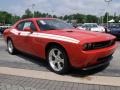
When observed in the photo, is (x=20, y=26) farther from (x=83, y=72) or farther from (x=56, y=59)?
(x=83, y=72)

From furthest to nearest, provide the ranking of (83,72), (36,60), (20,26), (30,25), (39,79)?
(20,26), (36,60), (30,25), (83,72), (39,79)

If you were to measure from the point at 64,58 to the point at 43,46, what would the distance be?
901 millimetres

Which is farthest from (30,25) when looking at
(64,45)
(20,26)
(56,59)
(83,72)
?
(83,72)

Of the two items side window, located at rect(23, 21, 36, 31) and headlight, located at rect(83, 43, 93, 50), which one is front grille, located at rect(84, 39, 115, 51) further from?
side window, located at rect(23, 21, 36, 31)

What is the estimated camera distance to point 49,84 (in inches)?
236

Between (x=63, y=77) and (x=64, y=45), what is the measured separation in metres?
0.78

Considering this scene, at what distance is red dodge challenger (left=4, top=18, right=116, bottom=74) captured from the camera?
247 inches

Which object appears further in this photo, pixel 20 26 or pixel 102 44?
pixel 20 26

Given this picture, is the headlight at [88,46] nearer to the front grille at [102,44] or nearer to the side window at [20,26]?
the front grille at [102,44]

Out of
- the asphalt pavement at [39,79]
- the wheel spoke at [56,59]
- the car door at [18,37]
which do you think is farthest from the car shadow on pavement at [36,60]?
the wheel spoke at [56,59]

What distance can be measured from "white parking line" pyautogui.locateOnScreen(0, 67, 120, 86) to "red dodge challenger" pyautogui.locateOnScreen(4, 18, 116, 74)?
25cm

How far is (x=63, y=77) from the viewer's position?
6.61m

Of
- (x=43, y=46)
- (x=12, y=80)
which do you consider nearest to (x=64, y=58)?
(x=43, y=46)

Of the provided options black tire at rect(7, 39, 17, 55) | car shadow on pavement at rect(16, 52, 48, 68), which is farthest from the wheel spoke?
black tire at rect(7, 39, 17, 55)
